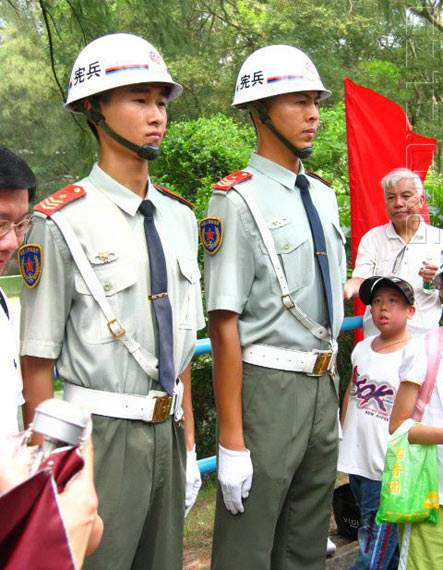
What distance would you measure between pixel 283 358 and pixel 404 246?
165 centimetres

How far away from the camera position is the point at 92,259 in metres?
2.57

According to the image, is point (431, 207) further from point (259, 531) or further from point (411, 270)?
point (259, 531)

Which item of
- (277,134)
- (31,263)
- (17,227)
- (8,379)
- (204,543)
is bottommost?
(204,543)

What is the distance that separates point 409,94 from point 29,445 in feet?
39.0

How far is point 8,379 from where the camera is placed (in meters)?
1.91

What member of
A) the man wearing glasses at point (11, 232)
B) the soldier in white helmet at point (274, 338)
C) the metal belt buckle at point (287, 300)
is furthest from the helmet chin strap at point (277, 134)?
the man wearing glasses at point (11, 232)

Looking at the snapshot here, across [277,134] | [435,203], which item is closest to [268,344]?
[277,134]

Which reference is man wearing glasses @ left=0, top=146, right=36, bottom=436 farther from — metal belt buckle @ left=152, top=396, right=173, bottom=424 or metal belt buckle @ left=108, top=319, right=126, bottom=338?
metal belt buckle @ left=152, top=396, right=173, bottom=424

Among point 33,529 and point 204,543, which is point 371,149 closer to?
point 204,543

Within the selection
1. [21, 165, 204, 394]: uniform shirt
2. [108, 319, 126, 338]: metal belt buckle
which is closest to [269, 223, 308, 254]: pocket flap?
[21, 165, 204, 394]: uniform shirt

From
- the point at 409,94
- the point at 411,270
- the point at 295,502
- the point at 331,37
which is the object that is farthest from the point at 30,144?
the point at 295,502

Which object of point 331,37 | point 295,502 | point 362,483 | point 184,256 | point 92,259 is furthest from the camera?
point 331,37

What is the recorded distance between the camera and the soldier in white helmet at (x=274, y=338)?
10.0ft

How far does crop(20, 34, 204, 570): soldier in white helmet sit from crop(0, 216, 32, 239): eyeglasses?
158 mm
